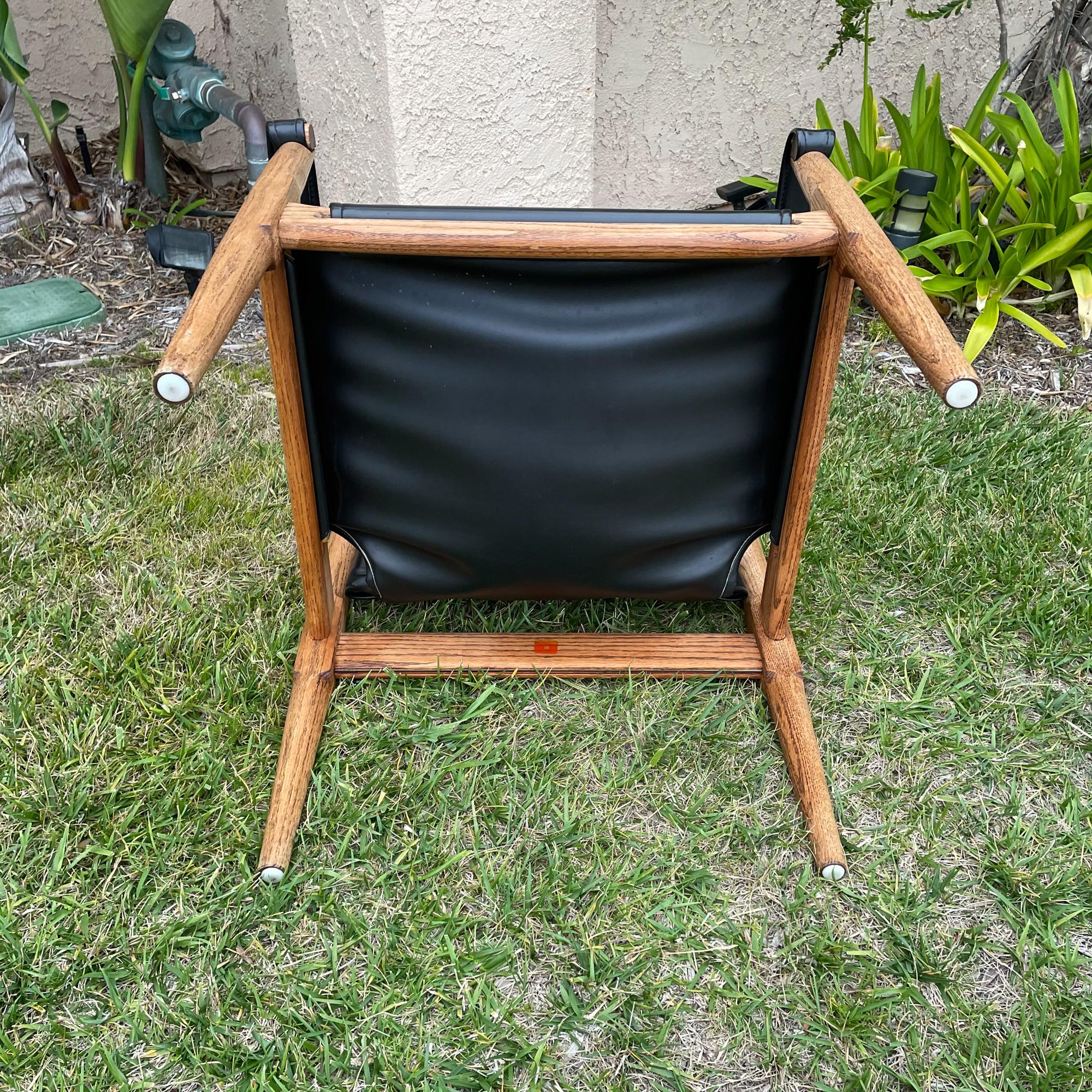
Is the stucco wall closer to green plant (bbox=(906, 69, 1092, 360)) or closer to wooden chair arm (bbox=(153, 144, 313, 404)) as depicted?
green plant (bbox=(906, 69, 1092, 360))

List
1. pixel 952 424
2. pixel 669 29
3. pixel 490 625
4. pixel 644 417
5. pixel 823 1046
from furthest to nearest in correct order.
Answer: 1. pixel 669 29
2. pixel 952 424
3. pixel 490 625
4. pixel 644 417
5. pixel 823 1046

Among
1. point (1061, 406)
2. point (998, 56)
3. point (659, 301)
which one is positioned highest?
point (659, 301)

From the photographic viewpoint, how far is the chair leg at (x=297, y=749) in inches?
60.7

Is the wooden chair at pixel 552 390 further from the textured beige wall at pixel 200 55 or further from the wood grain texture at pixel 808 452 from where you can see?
the textured beige wall at pixel 200 55

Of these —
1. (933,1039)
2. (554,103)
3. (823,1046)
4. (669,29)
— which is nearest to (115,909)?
(823,1046)

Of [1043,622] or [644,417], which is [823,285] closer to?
[644,417]

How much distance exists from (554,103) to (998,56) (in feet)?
5.65

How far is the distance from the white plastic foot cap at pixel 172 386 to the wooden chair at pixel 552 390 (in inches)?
5.4

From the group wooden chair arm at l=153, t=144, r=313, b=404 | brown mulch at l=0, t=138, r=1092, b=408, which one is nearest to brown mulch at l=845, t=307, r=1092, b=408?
brown mulch at l=0, t=138, r=1092, b=408

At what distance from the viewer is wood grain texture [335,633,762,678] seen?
1.80 metres

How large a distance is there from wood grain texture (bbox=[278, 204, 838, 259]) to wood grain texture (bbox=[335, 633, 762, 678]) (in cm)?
77

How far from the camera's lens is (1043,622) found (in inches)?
81.3

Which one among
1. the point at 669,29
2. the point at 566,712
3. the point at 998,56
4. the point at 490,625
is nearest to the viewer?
the point at 566,712

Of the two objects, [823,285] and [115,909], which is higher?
[823,285]
